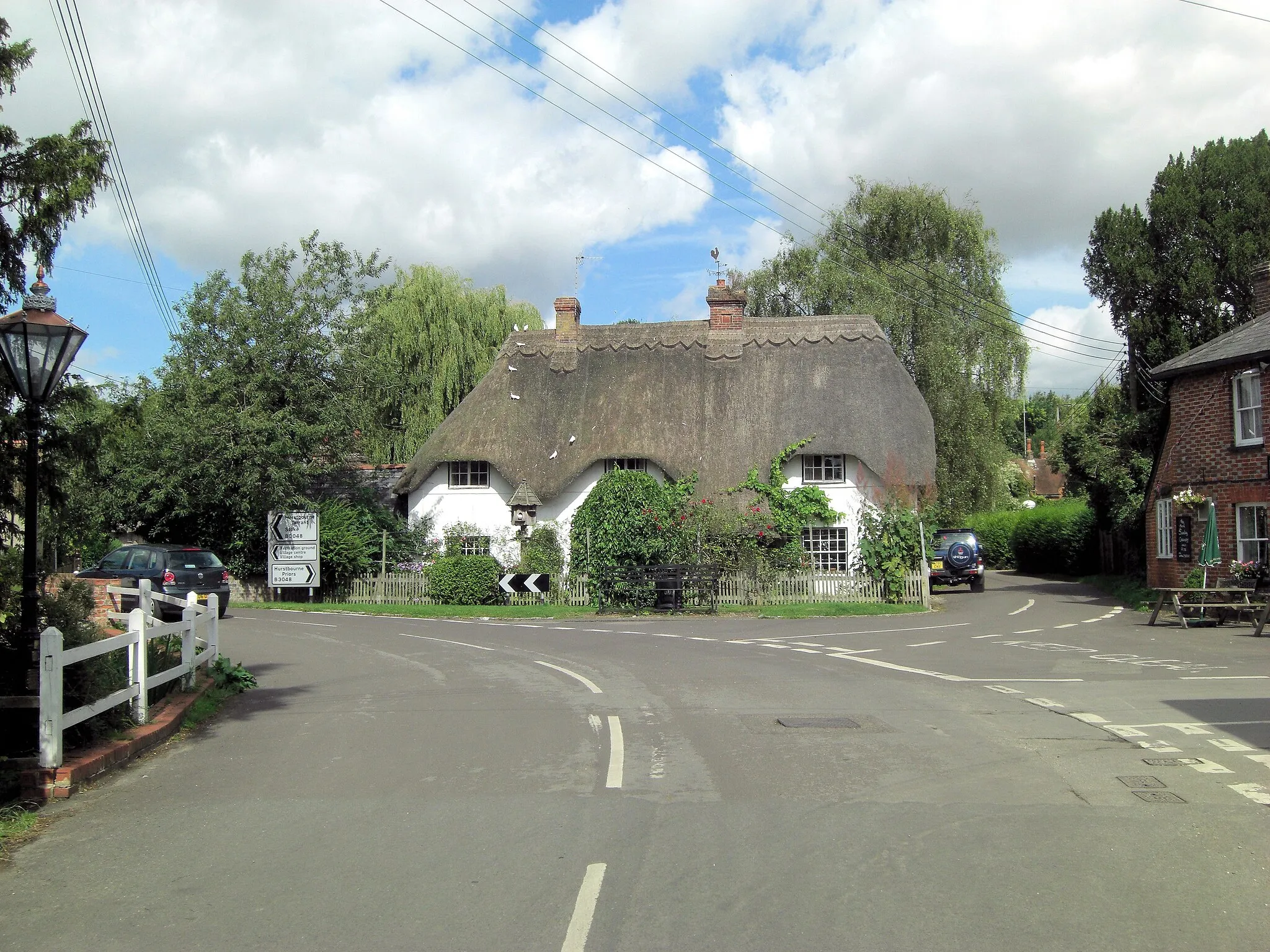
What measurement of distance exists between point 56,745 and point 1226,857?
7924 millimetres

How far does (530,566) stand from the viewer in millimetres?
33062

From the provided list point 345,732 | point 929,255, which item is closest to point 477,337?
point 929,255

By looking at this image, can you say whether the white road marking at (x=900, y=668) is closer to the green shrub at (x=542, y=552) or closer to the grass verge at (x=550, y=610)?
the grass verge at (x=550, y=610)

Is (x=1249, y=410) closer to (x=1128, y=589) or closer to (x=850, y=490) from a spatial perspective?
(x=1128, y=589)

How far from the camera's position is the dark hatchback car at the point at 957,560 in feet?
119

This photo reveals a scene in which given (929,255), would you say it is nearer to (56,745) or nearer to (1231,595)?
(1231,595)

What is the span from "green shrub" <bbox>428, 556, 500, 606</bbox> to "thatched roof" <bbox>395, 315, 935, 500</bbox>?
11.7 feet

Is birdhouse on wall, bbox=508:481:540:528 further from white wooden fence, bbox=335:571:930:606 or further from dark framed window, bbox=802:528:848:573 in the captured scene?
dark framed window, bbox=802:528:848:573

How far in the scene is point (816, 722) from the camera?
10.8 m

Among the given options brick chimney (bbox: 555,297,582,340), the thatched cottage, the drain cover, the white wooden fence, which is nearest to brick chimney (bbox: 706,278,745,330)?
the thatched cottage

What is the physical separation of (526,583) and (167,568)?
969cm

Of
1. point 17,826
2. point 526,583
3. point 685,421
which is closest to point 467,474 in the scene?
point 526,583

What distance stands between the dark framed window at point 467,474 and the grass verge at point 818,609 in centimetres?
1086

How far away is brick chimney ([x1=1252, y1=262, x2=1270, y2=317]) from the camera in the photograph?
86.8 ft
